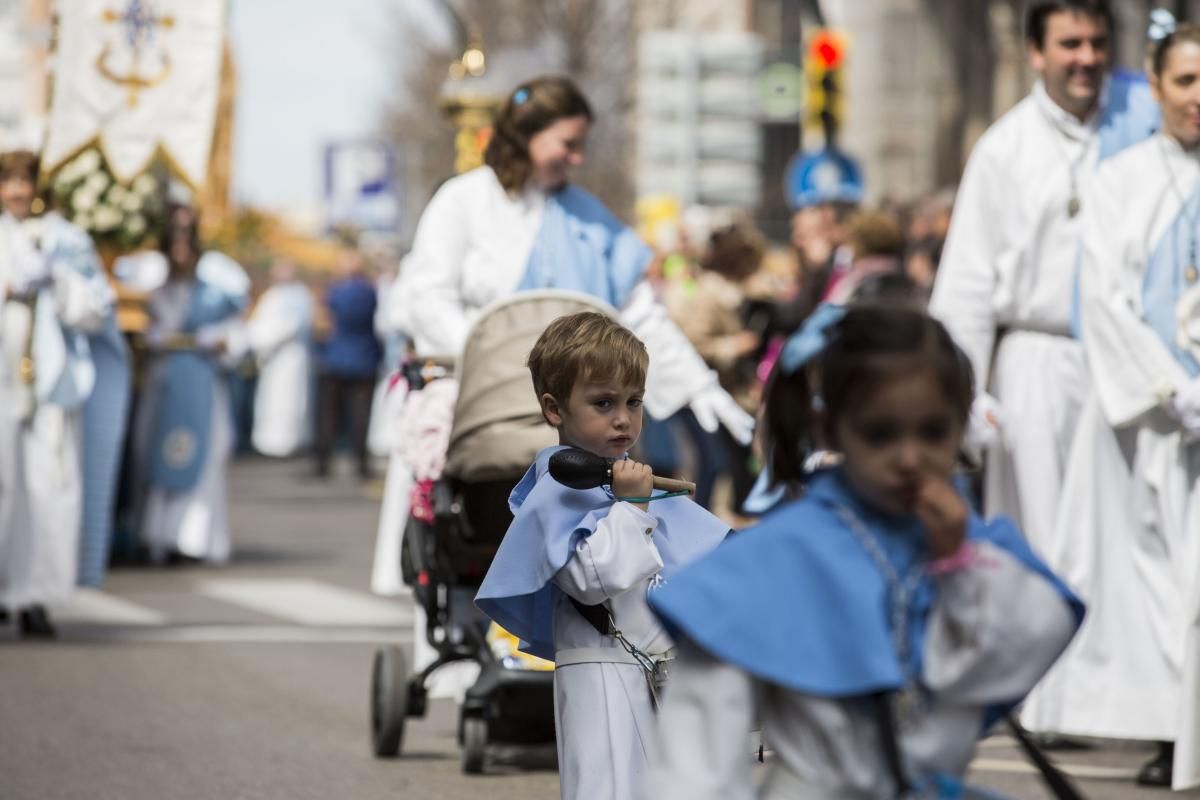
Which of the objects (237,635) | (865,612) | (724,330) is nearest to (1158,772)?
(865,612)

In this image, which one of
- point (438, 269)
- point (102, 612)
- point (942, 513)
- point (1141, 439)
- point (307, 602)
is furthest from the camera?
point (307, 602)

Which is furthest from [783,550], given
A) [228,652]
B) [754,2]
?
[754,2]

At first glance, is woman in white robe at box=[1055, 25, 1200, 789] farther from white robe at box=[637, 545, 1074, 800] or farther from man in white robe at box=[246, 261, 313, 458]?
man in white robe at box=[246, 261, 313, 458]

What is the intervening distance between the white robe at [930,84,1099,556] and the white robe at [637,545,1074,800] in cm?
491

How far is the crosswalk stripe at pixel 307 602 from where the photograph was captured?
11982 millimetres

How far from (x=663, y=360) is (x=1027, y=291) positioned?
Result: 1.27 meters

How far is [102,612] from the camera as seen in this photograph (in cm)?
1229

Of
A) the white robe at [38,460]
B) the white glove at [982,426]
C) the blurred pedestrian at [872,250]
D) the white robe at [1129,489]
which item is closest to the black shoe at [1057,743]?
the white robe at [1129,489]

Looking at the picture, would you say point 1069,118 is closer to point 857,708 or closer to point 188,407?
point 857,708

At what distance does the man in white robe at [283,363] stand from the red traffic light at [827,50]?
28.5 feet

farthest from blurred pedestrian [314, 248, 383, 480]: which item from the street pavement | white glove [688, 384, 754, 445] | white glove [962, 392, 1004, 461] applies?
white glove [688, 384, 754, 445]

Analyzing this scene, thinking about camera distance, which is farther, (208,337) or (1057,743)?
(208,337)

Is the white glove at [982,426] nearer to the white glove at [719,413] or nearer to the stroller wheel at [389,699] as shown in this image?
the white glove at [719,413]

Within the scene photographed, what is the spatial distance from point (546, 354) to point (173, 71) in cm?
963
